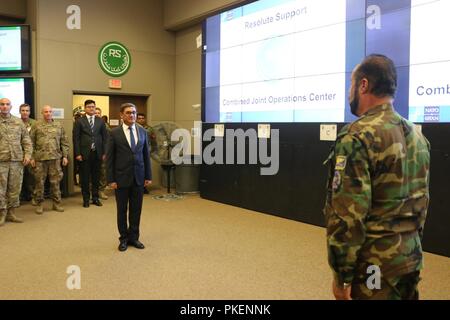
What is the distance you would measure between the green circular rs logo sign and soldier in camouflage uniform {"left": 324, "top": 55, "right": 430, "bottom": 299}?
680 centimetres

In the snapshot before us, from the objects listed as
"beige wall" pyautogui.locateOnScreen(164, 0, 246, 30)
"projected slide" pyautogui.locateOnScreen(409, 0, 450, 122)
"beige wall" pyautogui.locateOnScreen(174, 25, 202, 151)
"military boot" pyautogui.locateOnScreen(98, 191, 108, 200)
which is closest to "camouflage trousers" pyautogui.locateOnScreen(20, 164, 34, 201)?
"military boot" pyautogui.locateOnScreen(98, 191, 108, 200)

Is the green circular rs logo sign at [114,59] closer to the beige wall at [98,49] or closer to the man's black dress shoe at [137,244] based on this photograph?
the beige wall at [98,49]

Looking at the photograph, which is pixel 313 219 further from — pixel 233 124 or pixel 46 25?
pixel 46 25

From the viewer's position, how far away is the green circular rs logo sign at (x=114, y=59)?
758cm

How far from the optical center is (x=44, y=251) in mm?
3967

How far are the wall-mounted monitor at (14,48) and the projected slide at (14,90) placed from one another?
0.61 ft

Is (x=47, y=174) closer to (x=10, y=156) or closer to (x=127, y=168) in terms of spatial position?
(x=10, y=156)

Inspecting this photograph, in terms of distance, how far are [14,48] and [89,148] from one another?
2.30 m

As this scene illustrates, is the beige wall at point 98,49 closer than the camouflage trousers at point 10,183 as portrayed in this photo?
No

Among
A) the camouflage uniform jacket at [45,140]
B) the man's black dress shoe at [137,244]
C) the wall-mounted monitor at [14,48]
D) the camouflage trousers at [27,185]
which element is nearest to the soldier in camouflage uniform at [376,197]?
the man's black dress shoe at [137,244]

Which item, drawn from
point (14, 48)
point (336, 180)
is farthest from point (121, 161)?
point (14, 48)

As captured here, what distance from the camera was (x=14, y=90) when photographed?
6855 millimetres
